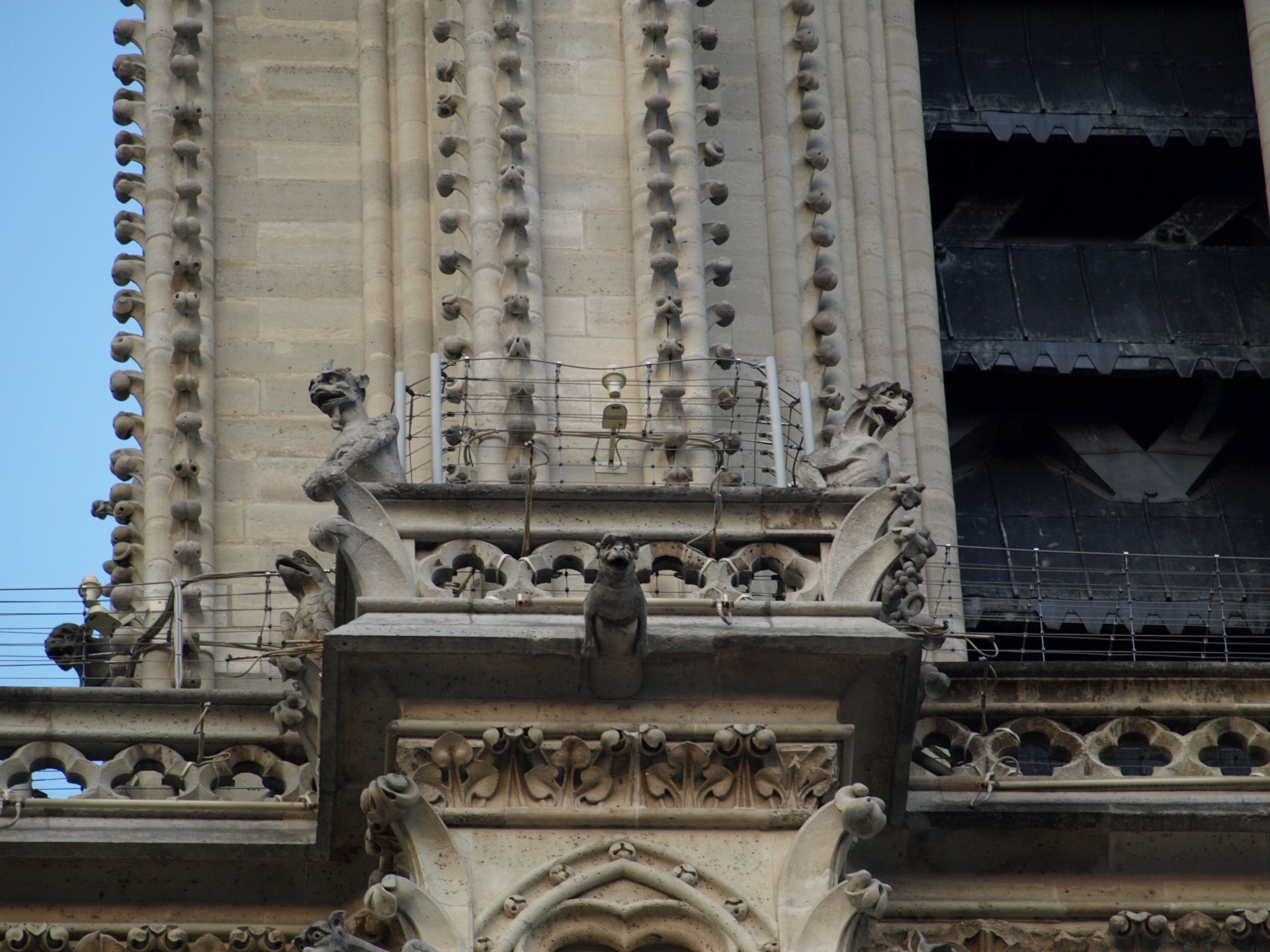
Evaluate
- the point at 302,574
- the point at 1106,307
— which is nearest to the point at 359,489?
the point at 302,574

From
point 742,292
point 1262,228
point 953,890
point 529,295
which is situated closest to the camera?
point 953,890

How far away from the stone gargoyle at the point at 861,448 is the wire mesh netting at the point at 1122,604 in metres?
2.64

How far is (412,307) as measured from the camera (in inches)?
639

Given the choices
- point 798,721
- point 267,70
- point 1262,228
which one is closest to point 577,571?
point 798,721

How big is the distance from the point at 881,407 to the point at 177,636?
2.82 meters

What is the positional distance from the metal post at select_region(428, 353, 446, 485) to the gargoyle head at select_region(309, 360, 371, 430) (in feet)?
1.24

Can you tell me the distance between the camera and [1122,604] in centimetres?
1767

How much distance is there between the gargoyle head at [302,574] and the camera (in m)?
14.3

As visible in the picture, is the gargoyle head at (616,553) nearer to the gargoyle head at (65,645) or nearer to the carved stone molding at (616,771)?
the carved stone molding at (616,771)

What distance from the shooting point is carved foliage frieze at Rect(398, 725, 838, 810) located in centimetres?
1325

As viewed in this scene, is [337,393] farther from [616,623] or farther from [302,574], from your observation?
[616,623]

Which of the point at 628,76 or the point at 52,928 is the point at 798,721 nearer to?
the point at 52,928

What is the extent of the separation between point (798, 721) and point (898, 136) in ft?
17.8

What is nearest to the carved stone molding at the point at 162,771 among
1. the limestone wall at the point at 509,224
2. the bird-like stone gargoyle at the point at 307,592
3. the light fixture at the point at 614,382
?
the bird-like stone gargoyle at the point at 307,592
